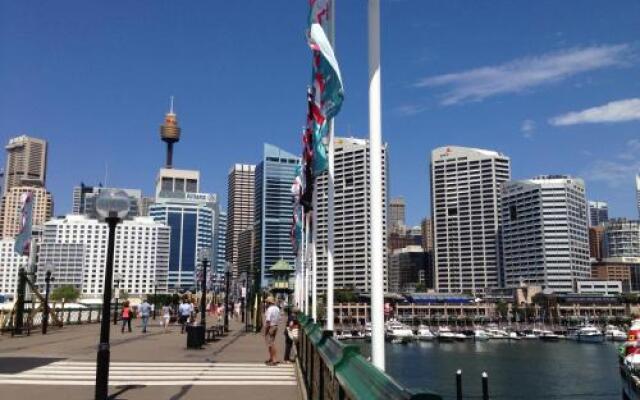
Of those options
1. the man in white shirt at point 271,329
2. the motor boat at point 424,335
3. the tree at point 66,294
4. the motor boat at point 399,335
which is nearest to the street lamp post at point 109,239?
the man in white shirt at point 271,329

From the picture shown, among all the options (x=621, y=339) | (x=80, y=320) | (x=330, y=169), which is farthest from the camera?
(x=621, y=339)

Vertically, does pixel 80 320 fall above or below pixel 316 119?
below

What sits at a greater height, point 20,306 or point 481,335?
point 20,306

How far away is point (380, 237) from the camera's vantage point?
7820mm

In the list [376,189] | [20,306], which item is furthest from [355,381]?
[20,306]

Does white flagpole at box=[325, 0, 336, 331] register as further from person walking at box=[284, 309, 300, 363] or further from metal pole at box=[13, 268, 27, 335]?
metal pole at box=[13, 268, 27, 335]

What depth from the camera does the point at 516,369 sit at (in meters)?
79.8

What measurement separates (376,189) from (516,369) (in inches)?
3131

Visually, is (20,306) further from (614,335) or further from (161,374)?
(614,335)

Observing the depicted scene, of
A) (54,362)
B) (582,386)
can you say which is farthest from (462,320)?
(54,362)

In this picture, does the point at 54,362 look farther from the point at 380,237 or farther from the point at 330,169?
the point at 380,237

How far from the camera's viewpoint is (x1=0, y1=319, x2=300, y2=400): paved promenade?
11.4 meters

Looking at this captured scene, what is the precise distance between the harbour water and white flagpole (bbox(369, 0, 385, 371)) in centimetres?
2695

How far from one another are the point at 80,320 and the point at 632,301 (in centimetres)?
18352
